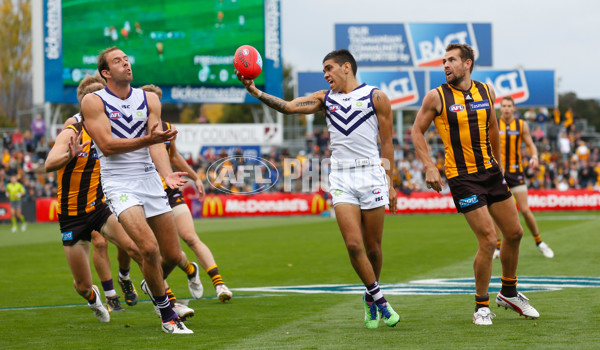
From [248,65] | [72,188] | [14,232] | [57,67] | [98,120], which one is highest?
[57,67]

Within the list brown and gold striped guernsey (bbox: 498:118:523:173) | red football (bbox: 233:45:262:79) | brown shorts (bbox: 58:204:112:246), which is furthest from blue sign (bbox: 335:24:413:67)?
red football (bbox: 233:45:262:79)

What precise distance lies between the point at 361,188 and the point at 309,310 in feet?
5.86

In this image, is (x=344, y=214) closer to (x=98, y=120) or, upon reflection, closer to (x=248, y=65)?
(x=248, y=65)

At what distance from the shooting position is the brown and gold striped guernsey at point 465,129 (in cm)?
772

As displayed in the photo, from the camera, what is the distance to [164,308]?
7.45 metres

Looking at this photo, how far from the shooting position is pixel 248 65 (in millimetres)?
7934

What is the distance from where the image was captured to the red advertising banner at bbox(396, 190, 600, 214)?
3366 centimetres

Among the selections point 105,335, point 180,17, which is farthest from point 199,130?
point 105,335

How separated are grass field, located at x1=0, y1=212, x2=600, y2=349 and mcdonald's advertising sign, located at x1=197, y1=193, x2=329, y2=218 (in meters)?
16.8

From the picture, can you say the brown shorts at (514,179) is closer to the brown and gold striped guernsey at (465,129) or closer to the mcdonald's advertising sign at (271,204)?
the brown and gold striped guernsey at (465,129)

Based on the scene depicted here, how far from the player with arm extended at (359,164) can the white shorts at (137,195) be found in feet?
4.15

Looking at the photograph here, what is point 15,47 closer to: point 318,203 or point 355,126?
point 318,203

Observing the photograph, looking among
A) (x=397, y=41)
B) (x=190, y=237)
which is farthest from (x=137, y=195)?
(x=397, y=41)

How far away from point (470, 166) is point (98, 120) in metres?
3.30
